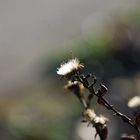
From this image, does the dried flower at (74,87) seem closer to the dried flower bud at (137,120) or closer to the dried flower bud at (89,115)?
the dried flower bud at (89,115)

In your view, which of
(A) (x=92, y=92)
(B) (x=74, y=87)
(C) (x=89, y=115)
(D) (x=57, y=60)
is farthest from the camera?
(D) (x=57, y=60)

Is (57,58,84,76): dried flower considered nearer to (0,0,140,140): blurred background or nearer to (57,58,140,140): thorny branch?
(57,58,140,140): thorny branch

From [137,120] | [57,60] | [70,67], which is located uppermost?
[57,60]

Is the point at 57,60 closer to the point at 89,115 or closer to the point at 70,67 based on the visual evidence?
the point at 89,115

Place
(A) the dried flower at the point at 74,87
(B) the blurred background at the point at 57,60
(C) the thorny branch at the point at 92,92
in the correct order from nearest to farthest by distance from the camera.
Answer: (C) the thorny branch at the point at 92,92
(A) the dried flower at the point at 74,87
(B) the blurred background at the point at 57,60

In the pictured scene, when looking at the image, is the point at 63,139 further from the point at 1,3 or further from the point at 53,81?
the point at 1,3

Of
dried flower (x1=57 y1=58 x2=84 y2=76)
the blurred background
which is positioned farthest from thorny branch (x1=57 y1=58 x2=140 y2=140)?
the blurred background

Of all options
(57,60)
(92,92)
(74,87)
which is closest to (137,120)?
(92,92)

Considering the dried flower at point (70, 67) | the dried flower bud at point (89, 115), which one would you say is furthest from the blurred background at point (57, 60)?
the dried flower at point (70, 67)

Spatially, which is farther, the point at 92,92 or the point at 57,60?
the point at 57,60
